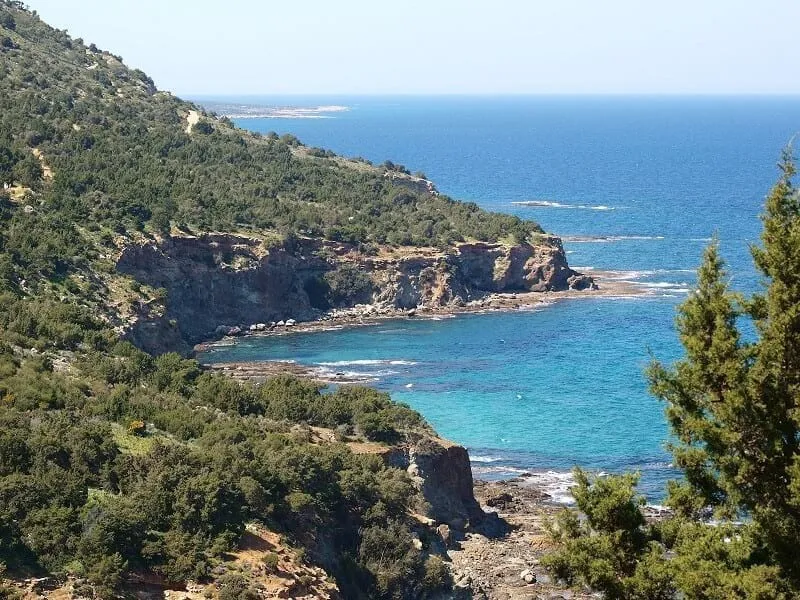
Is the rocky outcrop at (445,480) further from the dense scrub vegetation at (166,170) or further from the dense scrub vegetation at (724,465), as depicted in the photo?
the dense scrub vegetation at (166,170)

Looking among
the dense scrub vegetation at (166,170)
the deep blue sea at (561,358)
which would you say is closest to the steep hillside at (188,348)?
the dense scrub vegetation at (166,170)

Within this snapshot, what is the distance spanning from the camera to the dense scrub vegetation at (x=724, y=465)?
51.6 feet

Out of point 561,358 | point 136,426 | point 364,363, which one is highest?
point 136,426

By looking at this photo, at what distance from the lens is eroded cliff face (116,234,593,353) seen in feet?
273

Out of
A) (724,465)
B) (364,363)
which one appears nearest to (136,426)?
(724,465)

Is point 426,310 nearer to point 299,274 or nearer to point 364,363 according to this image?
point 299,274

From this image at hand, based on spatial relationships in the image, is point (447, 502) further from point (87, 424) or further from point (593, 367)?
point (593, 367)

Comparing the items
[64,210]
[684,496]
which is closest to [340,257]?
[64,210]

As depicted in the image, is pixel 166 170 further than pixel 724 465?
Yes

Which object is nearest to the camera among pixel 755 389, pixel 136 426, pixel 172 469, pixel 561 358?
pixel 755 389

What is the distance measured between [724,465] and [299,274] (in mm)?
76660

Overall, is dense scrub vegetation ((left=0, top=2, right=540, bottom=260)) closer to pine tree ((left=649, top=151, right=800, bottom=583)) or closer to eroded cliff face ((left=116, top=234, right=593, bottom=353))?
eroded cliff face ((left=116, top=234, right=593, bottom=353))

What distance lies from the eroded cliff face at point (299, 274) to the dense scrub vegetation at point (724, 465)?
Result: 61059mm

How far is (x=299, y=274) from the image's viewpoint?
302 ft
